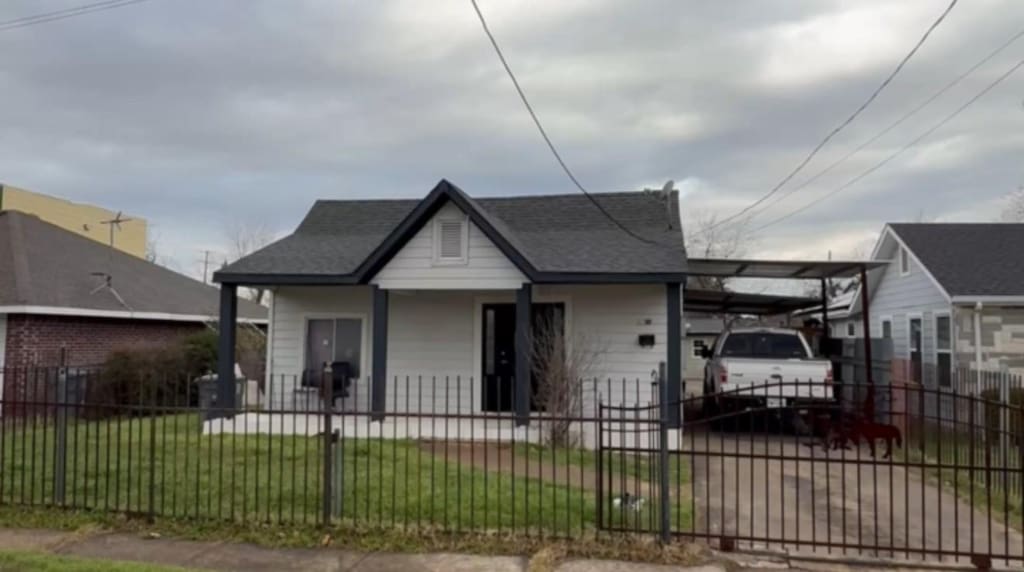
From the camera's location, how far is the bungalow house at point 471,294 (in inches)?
483

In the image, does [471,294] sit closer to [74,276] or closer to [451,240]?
[451,240]

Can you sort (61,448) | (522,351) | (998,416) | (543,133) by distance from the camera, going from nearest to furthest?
(61,448) < (998,416) < (543,133) < (522,351)

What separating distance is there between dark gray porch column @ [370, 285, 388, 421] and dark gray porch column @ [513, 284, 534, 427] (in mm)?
2186

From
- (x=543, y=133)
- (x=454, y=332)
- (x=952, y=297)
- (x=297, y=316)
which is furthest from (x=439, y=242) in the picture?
(x=952, y=297)

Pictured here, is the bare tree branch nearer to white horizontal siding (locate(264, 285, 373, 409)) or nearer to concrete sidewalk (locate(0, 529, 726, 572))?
white horizontal siding (locate(264, 285, 373, 409))

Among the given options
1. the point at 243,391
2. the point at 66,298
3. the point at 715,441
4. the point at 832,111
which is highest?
the point at 832,111

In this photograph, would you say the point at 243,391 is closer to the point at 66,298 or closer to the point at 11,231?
the point at 66,298

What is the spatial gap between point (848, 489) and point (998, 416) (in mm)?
2284

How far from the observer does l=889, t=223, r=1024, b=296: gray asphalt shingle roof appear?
13.5 metres

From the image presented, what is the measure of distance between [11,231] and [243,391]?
9556mm

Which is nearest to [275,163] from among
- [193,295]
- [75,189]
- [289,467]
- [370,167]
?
[370,167]

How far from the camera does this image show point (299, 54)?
11.3 metres

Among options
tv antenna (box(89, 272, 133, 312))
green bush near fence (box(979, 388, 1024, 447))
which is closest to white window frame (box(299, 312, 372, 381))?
tv antenna (box(89, 272, 133, 312))

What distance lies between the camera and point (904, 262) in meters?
16.6
